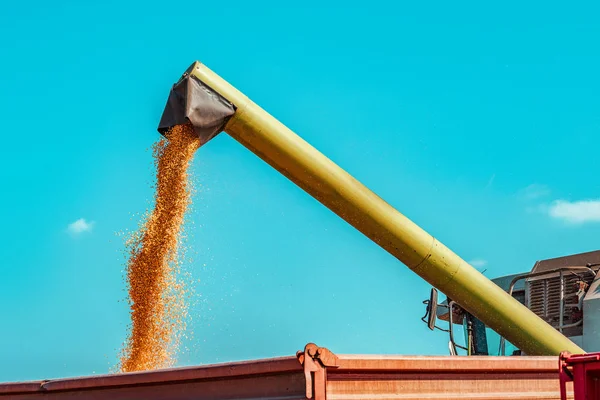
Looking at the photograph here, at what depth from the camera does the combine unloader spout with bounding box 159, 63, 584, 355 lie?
5.86 m

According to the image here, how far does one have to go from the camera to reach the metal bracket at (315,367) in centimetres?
327

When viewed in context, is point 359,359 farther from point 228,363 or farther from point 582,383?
point 582,383

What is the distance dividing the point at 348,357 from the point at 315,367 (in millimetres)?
183

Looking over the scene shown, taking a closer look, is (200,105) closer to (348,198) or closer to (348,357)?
(348,198)

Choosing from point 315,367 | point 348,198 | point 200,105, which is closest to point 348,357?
point 315,367

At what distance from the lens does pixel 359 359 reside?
3.44 m

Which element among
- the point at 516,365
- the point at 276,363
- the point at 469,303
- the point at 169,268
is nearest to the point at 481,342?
the point at 469,303

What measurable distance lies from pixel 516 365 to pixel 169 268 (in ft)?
9.82

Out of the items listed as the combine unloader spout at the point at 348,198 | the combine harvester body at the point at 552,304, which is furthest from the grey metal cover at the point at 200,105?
the combine harvester body at the point at 552,304

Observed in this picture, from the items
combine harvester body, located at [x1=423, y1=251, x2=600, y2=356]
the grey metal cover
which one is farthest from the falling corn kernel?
combine harvester body, located at [x1=423, y1=251, x2=600, y2=356]

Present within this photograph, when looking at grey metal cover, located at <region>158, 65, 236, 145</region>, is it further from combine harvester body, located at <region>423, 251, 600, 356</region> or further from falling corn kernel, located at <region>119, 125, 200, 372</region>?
combine harvester body, located at <region>423, 251, 600, 356</region>

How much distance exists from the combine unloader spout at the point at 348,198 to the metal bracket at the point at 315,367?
272cm

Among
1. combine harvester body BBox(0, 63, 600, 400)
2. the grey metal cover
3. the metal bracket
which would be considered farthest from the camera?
the grey metal cover

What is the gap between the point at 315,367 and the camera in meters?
3.29
